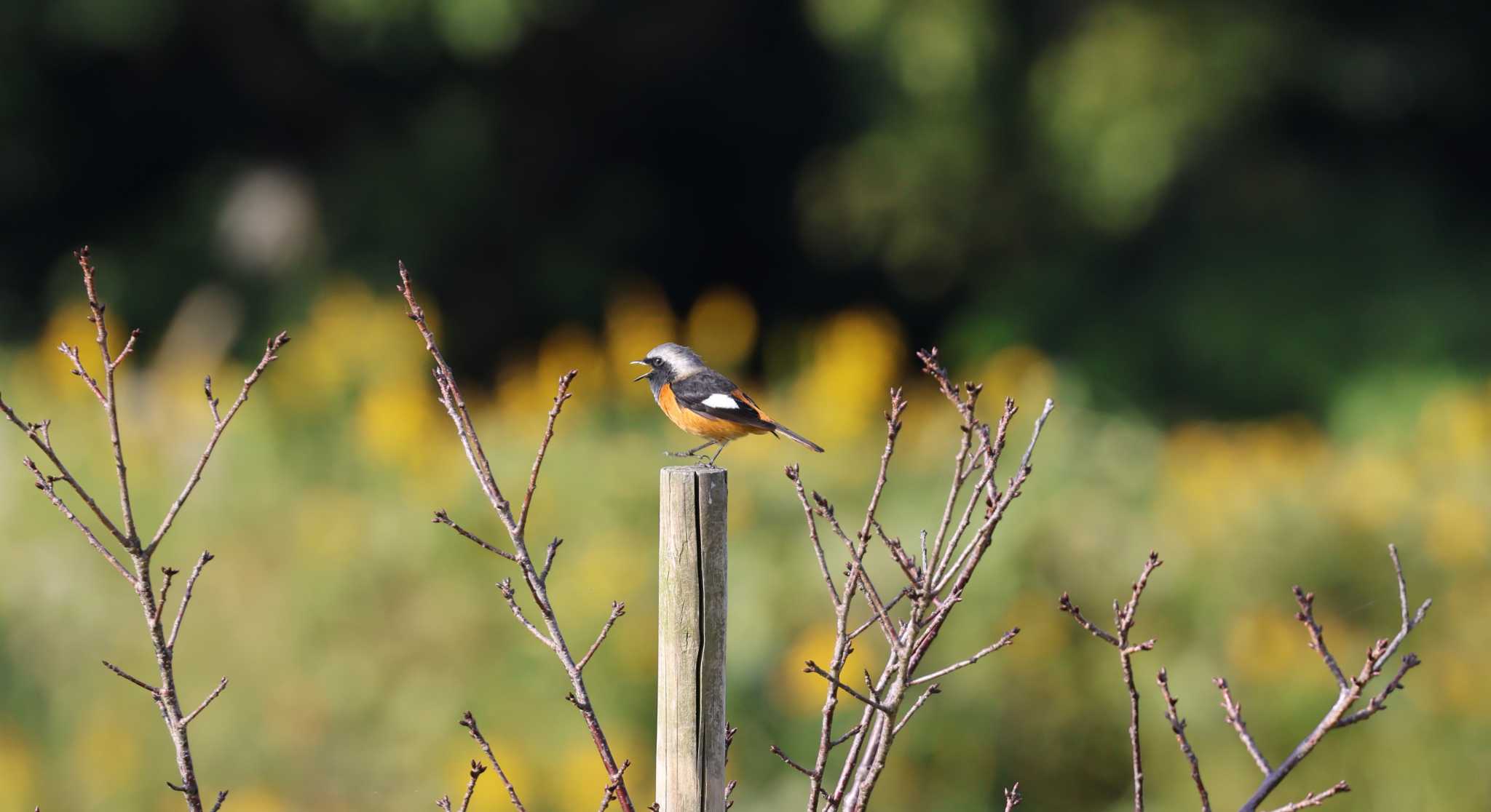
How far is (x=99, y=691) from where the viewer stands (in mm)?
4254

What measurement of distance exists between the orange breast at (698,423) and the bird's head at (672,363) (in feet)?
0.07

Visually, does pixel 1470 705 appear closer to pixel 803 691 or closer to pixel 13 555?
pixel 803 691

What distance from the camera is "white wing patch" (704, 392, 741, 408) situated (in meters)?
2.51

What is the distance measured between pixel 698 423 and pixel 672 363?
0.13m

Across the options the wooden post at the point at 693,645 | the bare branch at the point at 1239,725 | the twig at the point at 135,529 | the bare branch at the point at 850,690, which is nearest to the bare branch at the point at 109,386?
the twig at the point at 135,529

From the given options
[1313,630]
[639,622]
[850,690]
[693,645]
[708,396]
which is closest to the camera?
[850,690]

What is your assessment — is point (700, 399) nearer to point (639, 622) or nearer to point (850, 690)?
point (850, 690)

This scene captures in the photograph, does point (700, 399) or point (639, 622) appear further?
point (639, 622)

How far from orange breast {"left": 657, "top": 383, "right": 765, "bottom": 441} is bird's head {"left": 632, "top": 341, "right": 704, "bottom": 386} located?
2cm

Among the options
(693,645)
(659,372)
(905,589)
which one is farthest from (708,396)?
(905,589)

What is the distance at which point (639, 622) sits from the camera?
4.25 meters

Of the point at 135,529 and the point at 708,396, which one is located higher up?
the point at 708,396

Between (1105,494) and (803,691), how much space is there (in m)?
1.34

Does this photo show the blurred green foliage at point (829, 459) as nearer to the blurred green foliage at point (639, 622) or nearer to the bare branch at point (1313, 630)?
the blurred green foliage at point (639, 622)
